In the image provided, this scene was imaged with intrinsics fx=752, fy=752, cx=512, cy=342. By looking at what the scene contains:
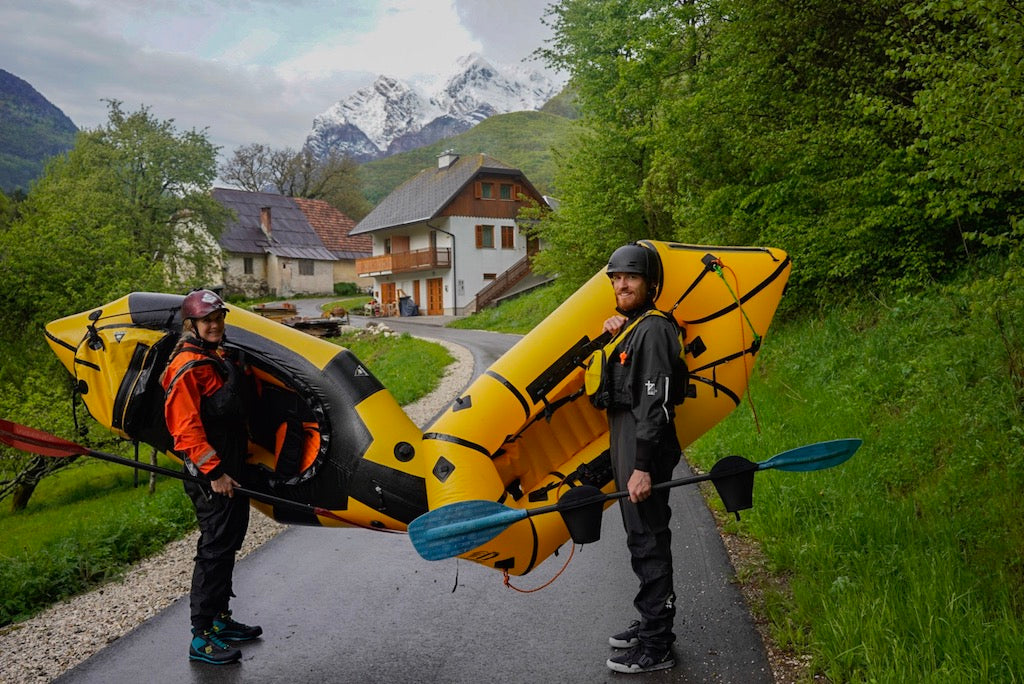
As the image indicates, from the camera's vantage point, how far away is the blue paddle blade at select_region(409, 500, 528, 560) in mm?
3938

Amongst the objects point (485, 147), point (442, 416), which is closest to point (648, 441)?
point (442, 416)

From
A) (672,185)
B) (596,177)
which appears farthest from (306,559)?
(596,177)

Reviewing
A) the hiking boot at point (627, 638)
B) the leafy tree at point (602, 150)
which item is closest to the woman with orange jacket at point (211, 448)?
the hiking boot at point (627, 638)

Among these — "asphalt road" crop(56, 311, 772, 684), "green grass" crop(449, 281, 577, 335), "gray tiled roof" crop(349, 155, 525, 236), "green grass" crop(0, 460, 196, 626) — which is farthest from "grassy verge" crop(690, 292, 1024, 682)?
"gray tiled roof" crop(349, 155, 525, 236)

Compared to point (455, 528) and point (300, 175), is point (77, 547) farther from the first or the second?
point (300, 175)

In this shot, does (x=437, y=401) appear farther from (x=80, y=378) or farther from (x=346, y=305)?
(x=346, y=305)

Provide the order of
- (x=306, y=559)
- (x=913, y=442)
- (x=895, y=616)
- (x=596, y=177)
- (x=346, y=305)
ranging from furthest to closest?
(x=346, y=305) < (x=596, y=177) < (x=913, y=442) < (x=306, y=559) < (x=895, y=616)

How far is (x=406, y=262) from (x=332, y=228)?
57.3 ft

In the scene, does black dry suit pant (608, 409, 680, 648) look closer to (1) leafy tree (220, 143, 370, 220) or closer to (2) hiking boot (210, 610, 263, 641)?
(2) hiking boot (210, 610, 263, 641)

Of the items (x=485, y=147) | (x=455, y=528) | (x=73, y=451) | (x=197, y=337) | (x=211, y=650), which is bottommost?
(x=211, y=650)

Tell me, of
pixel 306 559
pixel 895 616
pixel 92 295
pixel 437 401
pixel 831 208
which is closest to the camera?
pixel 895 616

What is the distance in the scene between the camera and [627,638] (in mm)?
4273

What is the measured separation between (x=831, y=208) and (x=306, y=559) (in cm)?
816

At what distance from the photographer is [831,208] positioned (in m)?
10.3
